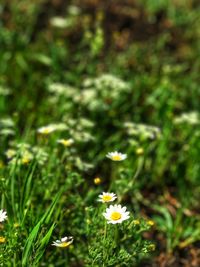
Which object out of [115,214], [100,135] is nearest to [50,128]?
[100,135]

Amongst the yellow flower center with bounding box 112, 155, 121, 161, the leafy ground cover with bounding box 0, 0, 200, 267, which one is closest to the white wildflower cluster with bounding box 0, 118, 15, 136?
the leafy ground cover with bounding box 0, 0, 200, 267

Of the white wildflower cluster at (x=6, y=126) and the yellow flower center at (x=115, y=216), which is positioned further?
the white wildflower cluster at (x=6, y=126)

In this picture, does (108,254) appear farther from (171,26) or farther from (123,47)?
(171,26)

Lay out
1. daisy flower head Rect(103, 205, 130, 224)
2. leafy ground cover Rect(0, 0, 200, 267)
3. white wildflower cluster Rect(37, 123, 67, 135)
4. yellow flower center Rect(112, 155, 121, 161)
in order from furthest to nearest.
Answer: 1. white wildflower cluster Rect(37, 123, 67, 135)
2. yellow flower center Rect(112, 155, 121, 161)
3. leafy ground cover Rect(0, 0, 200, 267)
4. daisy flower head Rect(103, 205, 130, 224)

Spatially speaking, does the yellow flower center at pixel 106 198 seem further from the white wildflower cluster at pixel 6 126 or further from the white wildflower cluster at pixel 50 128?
the white wildflower cluster at pixel 6 126

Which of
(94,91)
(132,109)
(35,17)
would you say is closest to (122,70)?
(132,109)

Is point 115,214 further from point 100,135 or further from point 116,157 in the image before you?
point 100,135

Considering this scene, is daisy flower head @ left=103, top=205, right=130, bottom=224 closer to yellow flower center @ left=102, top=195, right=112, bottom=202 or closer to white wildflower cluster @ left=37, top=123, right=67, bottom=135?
yellow flower center @ left=102, top=195, right=112, bottom=202

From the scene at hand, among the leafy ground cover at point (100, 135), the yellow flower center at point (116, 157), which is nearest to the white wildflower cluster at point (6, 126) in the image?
the leafy ground cover at point (100, 135)
